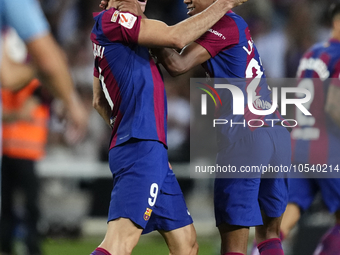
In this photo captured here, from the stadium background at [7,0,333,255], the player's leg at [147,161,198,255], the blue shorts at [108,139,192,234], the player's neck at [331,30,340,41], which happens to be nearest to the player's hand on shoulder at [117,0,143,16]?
the blue shorts at [108,139,192,234]

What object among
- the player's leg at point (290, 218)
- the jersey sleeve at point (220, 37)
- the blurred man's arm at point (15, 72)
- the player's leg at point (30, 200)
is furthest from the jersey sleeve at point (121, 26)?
the player's leg at point (30, 200)

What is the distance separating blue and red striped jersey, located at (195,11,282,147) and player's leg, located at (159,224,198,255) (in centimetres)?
67

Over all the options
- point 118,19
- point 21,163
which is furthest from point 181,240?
point 21,163

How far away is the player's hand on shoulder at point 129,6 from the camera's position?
3236 mm

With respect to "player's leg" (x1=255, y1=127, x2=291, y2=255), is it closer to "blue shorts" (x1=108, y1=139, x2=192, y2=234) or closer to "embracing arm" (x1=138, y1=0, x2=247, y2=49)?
"blue shorts" (x1=108, y1=139, x2=192, y2=234)

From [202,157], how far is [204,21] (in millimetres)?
5305

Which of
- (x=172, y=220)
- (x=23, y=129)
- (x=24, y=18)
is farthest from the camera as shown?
(x=23, y=129)

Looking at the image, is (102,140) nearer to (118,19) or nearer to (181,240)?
(181,240)

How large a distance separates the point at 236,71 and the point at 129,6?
2.71ft

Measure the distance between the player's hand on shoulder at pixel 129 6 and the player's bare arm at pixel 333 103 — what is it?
2.11m

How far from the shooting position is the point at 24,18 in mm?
2324

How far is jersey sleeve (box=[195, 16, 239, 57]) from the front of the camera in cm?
344

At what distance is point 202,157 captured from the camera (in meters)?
8.44

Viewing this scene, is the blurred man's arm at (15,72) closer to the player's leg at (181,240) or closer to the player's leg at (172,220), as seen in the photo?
the player's leg at (172,220)
